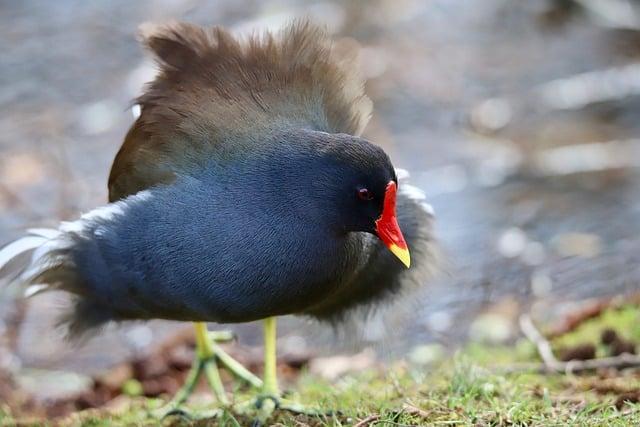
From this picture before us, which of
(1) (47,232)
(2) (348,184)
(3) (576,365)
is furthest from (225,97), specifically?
(3) (576,365)

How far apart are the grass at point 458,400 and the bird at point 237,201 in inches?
14.6

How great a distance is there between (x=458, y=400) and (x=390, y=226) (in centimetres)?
67

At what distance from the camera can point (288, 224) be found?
3.26 metres

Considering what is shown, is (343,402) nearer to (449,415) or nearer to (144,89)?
(449,415)

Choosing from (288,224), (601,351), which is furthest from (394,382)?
(601,351)

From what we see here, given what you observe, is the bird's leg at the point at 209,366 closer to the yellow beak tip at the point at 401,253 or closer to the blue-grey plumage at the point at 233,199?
the blue-grey plumage at the point at 233,199

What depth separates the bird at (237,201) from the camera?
324cm

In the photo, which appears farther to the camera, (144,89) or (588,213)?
(588,213)

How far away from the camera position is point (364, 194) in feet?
10.5

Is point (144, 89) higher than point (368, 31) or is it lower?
lower

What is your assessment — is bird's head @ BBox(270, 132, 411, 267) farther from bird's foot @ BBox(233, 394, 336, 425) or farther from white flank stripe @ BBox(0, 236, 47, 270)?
white flank stripe @ BBox(0, 236, 47, 270)

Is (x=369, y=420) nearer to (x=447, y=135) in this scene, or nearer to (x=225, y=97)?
(x=225, y=97)

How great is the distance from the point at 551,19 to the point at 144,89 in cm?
550

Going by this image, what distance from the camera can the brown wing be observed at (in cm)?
343
